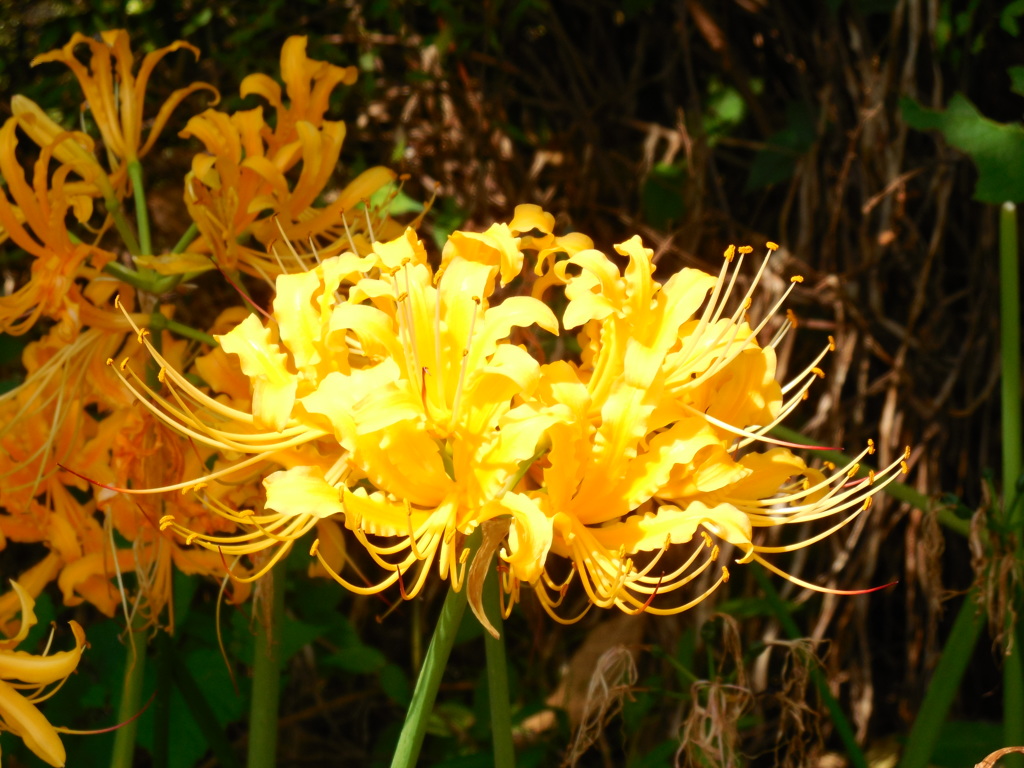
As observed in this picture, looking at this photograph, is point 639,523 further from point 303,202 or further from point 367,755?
point 367,755

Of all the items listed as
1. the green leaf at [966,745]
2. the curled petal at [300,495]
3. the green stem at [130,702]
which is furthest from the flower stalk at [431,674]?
the green leaf at [966,745]

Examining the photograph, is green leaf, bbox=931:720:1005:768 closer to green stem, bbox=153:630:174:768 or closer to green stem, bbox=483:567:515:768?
green stem, bbox=483:567:515:768

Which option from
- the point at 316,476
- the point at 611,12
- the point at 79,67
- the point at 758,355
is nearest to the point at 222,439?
the point at 316,476

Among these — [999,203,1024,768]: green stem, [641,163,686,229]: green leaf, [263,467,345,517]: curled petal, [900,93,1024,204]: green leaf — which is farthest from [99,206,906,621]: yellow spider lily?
[641,163,686,229]: green leaf

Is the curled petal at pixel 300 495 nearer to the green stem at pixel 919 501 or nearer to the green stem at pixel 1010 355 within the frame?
the green stem at pixel 919 501

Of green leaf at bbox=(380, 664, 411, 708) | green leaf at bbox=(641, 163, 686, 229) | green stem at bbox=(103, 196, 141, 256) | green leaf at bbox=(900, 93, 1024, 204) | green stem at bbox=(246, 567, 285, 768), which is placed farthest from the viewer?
green leaf at bbox=(641, 163, 686, 229)

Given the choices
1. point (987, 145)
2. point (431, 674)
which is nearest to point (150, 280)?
point (431, 674)

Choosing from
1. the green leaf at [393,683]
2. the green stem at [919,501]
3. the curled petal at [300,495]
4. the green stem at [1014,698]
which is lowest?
the green leaf at [393,683]
